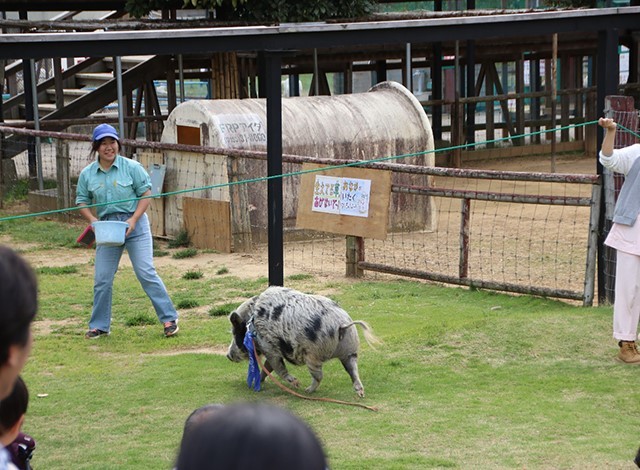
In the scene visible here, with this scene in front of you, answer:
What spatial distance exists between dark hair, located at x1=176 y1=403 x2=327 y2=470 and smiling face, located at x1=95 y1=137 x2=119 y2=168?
23.0 ft

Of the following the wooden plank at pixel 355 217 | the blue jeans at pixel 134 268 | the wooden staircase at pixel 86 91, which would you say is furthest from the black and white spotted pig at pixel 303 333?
the wooden staircase at pixel 86 91

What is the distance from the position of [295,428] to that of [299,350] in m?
5.01

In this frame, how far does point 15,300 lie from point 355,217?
9.62 metres

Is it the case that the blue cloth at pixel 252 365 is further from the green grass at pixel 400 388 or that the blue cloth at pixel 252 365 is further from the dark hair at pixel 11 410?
the dark hair at pixel 11 410

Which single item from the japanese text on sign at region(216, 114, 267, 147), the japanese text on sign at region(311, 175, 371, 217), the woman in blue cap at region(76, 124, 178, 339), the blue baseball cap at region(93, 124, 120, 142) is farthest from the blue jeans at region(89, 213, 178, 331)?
the japanese text on sign at region(216, 114, 267, 147)

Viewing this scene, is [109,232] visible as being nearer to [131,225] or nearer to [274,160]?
[131,225]

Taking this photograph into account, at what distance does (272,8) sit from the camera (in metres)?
16.6

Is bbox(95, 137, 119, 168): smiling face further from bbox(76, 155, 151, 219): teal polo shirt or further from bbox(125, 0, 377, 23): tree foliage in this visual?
bbox(125, 0, 377, 23): tree foliage

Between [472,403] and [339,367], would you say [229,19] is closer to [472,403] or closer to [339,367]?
[339,367]

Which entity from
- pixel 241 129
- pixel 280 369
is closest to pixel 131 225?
pixel 280 369

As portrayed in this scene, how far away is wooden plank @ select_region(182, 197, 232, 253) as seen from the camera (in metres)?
13.0

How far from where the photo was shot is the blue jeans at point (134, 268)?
8.48 m

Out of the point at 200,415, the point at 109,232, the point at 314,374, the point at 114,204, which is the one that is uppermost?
the point at 200,415

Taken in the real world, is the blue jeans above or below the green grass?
above
